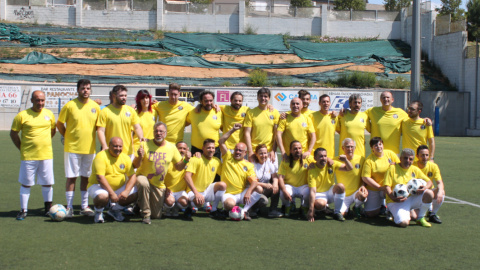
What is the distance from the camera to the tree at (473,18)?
37953 millimetres

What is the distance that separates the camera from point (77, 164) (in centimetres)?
702

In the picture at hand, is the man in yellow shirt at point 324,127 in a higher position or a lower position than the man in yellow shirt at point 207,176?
higher

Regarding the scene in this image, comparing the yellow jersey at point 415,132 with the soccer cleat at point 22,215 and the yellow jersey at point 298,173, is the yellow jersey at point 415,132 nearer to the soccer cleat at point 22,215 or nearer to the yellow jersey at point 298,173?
the yellow jersey at point 298,173

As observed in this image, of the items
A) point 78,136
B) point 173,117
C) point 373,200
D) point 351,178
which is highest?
point 173,117

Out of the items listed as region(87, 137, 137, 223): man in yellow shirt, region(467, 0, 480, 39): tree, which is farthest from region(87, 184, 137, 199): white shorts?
region(467, 0, 480, 39): tree

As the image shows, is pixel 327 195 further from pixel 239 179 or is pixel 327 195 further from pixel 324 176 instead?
pixel 239 179

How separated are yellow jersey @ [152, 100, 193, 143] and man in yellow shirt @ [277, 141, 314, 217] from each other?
1.63m

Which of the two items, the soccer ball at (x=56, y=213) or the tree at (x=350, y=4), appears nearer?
the soccer ball at (x=56, y=213)

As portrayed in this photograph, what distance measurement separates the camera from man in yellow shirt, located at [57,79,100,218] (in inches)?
274

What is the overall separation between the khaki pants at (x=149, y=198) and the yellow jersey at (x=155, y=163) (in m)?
0.10

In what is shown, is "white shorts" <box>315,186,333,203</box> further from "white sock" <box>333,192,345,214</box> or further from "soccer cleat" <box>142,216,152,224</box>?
"soccer cleat" <box>142,216,152,224</box>

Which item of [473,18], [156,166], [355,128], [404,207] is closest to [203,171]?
[156,166]

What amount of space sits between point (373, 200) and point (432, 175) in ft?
2.84

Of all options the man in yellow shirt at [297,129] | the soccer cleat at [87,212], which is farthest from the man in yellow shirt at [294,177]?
the soccer cleat at [87,212]
